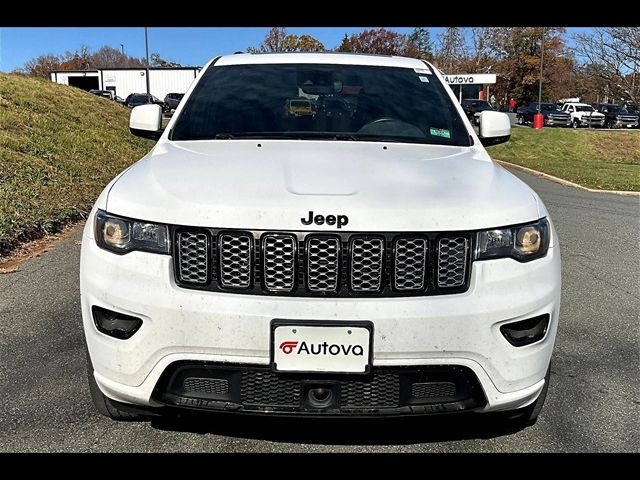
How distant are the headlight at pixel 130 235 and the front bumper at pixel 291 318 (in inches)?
1.4

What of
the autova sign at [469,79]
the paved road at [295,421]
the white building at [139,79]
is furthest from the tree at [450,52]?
the paved road at [295,421]

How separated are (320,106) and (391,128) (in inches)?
17.4

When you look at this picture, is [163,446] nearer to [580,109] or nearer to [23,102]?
[23,102]

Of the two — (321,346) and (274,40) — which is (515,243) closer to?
(321,346)

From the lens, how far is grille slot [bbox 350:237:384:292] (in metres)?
2.21

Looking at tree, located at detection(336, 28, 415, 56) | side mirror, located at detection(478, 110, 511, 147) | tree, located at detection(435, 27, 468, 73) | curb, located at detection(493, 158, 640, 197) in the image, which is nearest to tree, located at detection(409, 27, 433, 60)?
tree, located at detection(336, 28, 415, 56)

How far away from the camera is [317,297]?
220cm

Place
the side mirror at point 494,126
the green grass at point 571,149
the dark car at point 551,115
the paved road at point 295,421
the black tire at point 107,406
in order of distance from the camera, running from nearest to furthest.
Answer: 1. the black tire at point 107,406
2. the paved road at point 295,421
3. the side mirror at point 494,126
4. the green grass at point 571,149
5. the dark car at point 551,115

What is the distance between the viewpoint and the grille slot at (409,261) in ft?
7.30

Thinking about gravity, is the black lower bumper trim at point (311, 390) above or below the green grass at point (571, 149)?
above

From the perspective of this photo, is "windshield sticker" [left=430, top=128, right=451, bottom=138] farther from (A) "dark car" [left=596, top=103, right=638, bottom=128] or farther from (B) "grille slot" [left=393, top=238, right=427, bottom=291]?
(A) "dark car" [left=596, top=103, right=638, bottom=128]

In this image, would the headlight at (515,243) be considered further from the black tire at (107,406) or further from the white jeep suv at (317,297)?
the black tire at (107,406)
